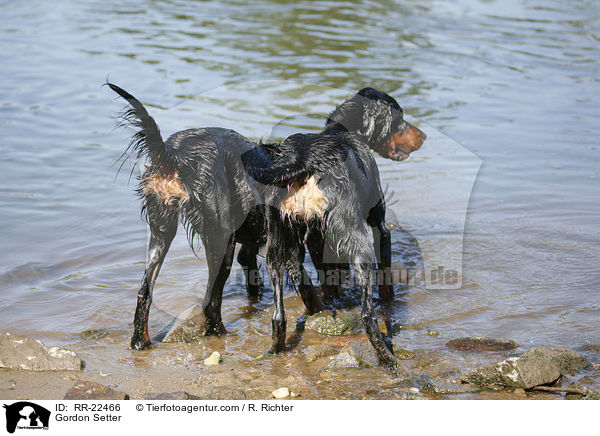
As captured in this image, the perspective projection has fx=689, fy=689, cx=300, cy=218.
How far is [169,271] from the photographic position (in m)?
7.25

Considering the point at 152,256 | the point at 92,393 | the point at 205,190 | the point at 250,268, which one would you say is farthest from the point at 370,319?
the point at 92,393

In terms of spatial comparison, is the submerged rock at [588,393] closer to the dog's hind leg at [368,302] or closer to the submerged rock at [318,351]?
the dog's hind leg at [368,302]

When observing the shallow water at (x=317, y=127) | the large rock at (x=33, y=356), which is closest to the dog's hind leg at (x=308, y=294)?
the shallow water at (x=317, y=127)

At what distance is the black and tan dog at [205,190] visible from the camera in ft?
17.0

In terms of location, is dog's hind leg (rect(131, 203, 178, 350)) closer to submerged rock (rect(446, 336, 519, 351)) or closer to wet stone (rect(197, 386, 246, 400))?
wet stone (rect(197, 386, 246, 400))

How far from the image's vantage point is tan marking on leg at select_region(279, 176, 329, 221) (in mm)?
5164

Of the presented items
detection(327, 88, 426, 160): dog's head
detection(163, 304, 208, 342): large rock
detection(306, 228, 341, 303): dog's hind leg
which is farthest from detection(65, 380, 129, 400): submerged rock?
detection(327, 88, 426, 160): dog's head

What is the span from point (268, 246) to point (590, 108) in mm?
8598

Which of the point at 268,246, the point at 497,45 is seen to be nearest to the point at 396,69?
the point at 497,45

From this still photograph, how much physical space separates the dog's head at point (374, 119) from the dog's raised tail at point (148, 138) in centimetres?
203

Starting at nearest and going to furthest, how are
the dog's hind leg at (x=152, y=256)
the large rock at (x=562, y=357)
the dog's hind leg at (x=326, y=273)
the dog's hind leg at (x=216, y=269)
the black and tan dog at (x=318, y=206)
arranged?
the large rock at (x=562, y=357), the black and tan dog at (x=318, y=206), the dog's hind leg at (x=152, y=256), the dog's hind leg at (x=216, y=269), the dog's hind leg at (x=326, y=273)
